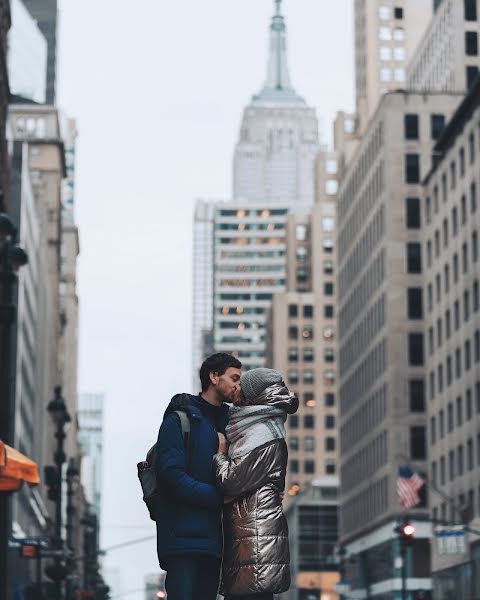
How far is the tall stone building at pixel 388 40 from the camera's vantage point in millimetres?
172375

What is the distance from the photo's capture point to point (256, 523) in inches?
342

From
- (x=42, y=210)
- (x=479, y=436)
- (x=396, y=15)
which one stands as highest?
(x=396, y=15)

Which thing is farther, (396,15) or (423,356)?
(396,15)

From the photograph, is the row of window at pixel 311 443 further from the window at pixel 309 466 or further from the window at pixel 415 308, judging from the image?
the window at pixel 415 308

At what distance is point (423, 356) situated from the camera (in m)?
111

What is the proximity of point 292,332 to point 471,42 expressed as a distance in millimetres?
77531

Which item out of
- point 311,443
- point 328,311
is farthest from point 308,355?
point 311,443

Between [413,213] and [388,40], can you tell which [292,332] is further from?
[413,213]

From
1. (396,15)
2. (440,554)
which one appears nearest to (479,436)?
(440,554)

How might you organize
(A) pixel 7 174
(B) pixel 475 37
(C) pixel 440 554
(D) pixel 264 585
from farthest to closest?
1. (B) pixel 475 37
2. (C) pixel 440 554
3. (A) pixel 7 174
4. (D) pixel 264 585

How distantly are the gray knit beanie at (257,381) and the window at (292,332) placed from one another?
183882mm

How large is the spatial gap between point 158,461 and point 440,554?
89417 millimetres

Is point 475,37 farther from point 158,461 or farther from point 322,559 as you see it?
point 158,461

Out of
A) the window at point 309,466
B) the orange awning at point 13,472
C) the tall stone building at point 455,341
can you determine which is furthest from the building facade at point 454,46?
the orange awning at point 13,472
